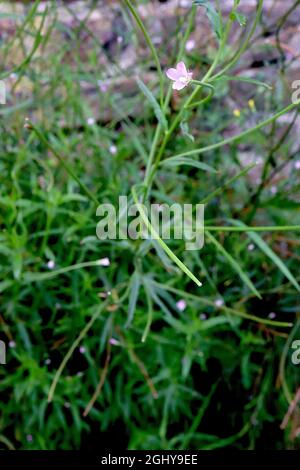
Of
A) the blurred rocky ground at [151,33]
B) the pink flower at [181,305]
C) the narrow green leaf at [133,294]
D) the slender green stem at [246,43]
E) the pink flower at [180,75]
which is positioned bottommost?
the narrow green leaf at [133,294]

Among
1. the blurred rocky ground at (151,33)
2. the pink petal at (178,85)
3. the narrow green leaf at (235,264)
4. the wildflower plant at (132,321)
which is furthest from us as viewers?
the blurred rocky ground at (151,33)

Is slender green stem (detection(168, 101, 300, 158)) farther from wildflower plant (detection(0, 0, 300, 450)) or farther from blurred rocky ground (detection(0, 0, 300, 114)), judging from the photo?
blurred rocky ground (detection(0, 0, 300, 114))

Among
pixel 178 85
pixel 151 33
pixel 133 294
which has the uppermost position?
pixel 151 33

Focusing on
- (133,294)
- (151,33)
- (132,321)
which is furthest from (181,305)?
(151,33)

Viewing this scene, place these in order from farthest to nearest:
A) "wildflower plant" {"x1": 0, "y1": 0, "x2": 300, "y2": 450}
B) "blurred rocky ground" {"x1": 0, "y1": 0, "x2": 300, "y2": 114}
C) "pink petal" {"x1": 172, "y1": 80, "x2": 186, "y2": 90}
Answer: "blurred rocky ground" {"x1": 0, "y1": 0, "x2": 300, "y2": 114}
"wildflower plant" {"x1": 0, "y1": 0, "x2": 300, "y2": 450}
"pink petal" {"x1": 172, "y1": 80, "x2": 186, "y2": 90}

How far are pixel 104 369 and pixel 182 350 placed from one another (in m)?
0.18

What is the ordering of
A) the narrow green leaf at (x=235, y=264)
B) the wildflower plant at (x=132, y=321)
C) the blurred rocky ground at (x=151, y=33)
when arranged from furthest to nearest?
1. the blurred rocky ground at (x=151, y=33)
2. the wildflower plant at (x=132, y=321)
3. the narrow green leaf at (x=235, y=264)

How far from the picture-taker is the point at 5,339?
1.36 m

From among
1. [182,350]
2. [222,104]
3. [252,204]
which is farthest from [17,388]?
[222,104]

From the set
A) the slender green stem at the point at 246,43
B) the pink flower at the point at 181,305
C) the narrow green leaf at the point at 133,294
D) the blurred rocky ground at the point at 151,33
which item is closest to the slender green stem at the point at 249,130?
the slender green stem at the point at 246,43

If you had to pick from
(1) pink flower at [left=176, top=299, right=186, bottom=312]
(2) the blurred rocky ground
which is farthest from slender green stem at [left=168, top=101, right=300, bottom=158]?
(2) the blurred rocky ground

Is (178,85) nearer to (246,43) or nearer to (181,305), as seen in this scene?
(246,43)

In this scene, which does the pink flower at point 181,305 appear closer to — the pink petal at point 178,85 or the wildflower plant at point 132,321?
the wildflower plant at point 132,321
